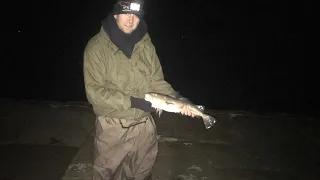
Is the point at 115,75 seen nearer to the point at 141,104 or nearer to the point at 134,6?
the point at 141,104

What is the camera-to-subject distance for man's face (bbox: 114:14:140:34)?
3283 millimetres

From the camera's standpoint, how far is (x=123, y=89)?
3.44 meters

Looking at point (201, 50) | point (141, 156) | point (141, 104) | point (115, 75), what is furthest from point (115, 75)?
point (201, 50)

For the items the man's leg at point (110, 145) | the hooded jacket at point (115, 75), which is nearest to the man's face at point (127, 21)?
the hooded jacket at point (115, 75)

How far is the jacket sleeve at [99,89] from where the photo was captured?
3209 millimetres

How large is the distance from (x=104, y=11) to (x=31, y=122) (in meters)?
31.1

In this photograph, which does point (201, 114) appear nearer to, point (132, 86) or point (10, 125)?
point (132, 86)

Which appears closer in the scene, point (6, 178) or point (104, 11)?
point (6, 178)

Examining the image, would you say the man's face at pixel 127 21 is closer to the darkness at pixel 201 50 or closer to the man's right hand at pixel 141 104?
the man's right hand at pixel 141 104

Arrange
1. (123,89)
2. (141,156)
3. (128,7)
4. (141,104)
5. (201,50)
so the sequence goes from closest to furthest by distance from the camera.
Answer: (128,7), (141,104), (123,89), (141,156), (201,50)

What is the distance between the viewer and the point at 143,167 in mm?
3713

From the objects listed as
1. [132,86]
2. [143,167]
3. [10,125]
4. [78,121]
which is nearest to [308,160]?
[143,167]

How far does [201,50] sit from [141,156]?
68.6 ft

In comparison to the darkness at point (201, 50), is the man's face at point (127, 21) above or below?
above
